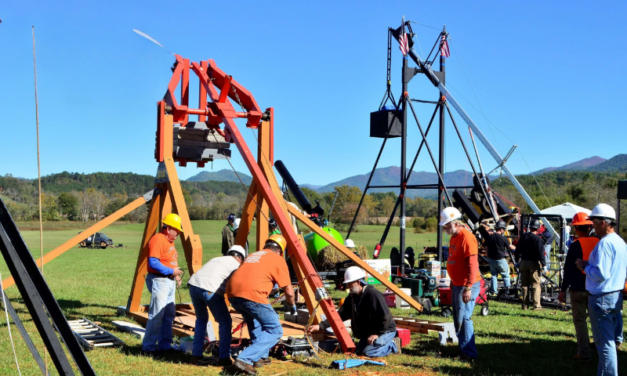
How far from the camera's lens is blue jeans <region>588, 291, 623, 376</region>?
5.85 metres

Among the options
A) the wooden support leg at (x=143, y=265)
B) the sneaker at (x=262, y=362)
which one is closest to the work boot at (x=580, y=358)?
the sneaker at (x=262, y=362)

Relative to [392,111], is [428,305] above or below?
below

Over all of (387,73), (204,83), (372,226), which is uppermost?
(387,73)

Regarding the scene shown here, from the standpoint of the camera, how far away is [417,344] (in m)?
8.55

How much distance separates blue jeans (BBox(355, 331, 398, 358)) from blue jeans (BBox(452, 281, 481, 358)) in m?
0.86

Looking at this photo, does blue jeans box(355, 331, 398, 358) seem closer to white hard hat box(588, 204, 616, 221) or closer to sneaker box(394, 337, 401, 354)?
sneaker box(394, 337, 401, 354)

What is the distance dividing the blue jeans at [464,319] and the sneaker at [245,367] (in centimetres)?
267

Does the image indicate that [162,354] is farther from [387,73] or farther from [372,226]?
[372,226]

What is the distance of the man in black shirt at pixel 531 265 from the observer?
12.2 m

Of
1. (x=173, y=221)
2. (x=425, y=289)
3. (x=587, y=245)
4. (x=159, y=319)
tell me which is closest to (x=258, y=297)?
(x=159, y=319)

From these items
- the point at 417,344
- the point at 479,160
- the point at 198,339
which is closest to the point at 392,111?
the point at 479,160

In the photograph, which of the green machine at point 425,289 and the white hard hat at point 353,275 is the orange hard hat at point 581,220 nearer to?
the white hard hat at point 353,275

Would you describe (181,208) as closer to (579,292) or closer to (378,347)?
(378,347)

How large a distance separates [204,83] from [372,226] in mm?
53365
